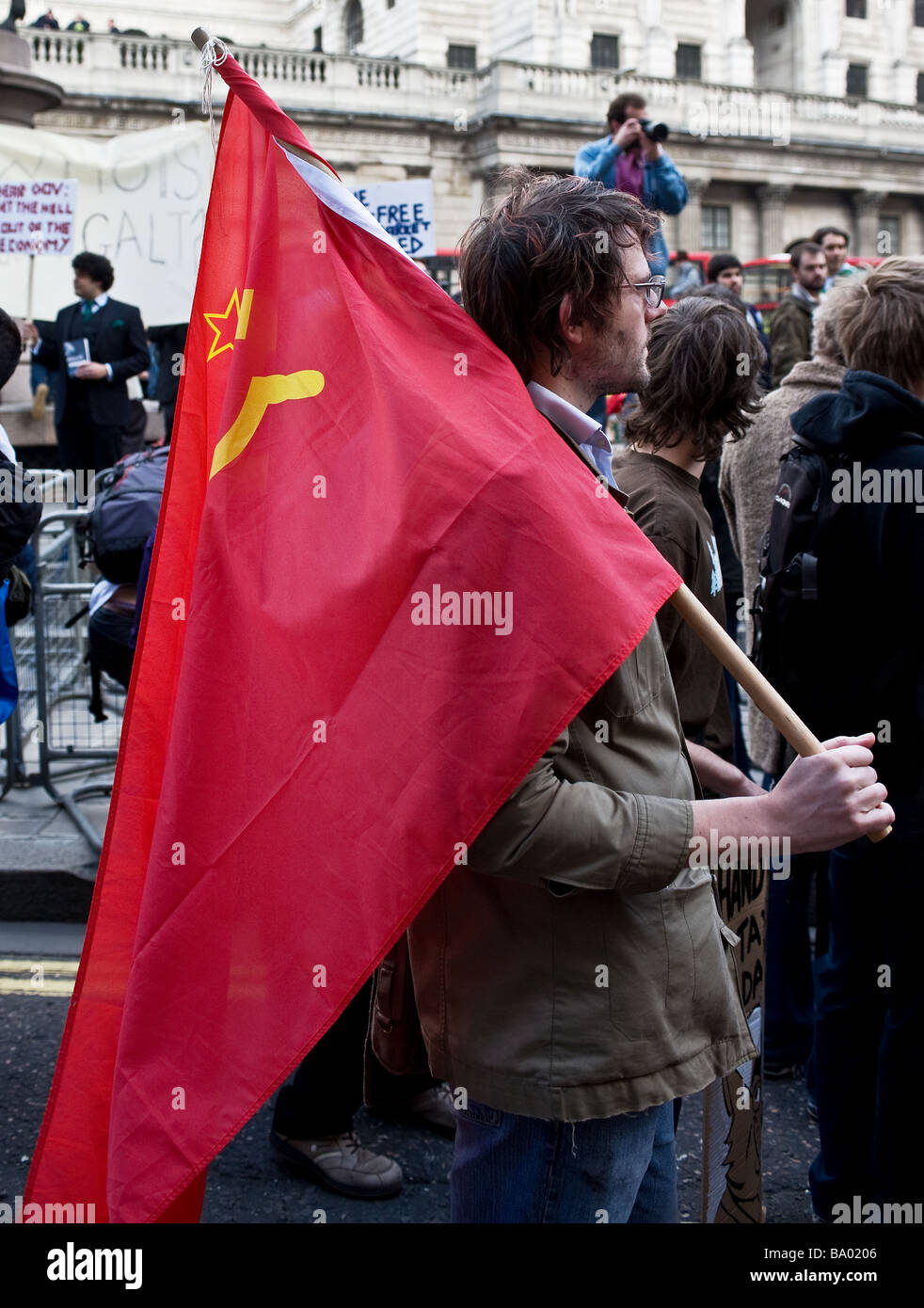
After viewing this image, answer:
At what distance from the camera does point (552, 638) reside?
5.59ft

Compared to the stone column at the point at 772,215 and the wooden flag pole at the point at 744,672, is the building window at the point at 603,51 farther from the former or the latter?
the wooden flag pole at the point at 744,672

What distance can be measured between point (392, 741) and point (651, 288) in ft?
2.56

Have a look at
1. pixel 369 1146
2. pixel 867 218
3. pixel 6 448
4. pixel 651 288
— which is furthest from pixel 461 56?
pixel 651 288

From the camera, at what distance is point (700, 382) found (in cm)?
287

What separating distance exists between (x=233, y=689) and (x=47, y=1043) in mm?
2507

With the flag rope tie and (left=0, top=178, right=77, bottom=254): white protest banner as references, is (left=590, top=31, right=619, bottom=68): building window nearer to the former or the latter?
(left=0, top=178, right=77, bottom=254): white protest banner

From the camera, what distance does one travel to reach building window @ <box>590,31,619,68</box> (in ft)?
154

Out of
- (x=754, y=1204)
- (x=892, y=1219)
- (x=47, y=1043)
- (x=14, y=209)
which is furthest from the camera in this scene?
(x=14, y=209)

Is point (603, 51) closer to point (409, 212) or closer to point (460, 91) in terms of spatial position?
point (460, 91)

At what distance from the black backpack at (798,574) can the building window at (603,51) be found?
48.1 metres

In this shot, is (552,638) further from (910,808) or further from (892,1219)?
(892,1219)

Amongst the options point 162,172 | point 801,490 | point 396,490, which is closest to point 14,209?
point 162,172

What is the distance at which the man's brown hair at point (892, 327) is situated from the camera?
278 centimetres

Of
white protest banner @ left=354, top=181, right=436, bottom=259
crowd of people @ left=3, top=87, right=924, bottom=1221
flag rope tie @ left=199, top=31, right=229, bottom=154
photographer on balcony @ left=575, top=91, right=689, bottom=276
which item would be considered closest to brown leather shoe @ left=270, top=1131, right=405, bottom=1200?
crowd of people @ left=3, top=87, right=924, bottom=1221
